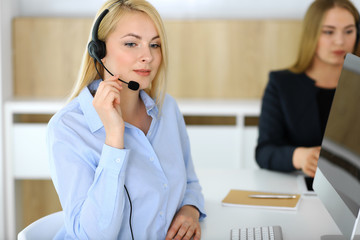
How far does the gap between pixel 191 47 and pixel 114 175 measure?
2.15 meters

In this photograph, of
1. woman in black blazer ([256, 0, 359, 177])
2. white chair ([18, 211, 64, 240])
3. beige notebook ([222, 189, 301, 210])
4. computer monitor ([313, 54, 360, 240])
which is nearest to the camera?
computer monitor ([313, 54, 360, 240])

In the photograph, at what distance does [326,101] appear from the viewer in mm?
2156

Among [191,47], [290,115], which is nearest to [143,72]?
[290,115]

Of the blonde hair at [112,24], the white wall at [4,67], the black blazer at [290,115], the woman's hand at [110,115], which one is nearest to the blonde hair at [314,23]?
the black blazer at [290,115]

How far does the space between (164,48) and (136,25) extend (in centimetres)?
11

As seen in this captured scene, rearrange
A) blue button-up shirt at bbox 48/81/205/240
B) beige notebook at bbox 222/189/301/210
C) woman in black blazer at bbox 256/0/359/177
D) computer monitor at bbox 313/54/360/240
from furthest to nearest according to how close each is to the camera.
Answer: woman in black blazer at bbox 256/0/359/177
beige notebook at bbox 222/189/301/210
blue button-up shirt at bbox 48/81/205/240
computer monitor at bbox 313/54/360/240

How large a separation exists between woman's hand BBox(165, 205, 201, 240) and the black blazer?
2.44 feet

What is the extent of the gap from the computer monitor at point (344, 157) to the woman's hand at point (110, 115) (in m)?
0.53

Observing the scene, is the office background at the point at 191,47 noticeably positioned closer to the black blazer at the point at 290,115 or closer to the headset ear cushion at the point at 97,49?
the black blazer at the point at 290,115

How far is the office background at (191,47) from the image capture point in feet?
10.5

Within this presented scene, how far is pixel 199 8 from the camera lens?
339 cm

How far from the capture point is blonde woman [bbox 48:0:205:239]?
1.20 metres

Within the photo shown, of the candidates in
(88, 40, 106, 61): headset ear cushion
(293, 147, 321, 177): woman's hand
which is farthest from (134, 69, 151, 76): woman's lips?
(293, 147, 321, 177): woman's hand

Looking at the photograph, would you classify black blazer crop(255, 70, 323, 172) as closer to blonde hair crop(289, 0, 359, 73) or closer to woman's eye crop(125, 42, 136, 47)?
blonde hair crop(289, 0, 359, 73)
